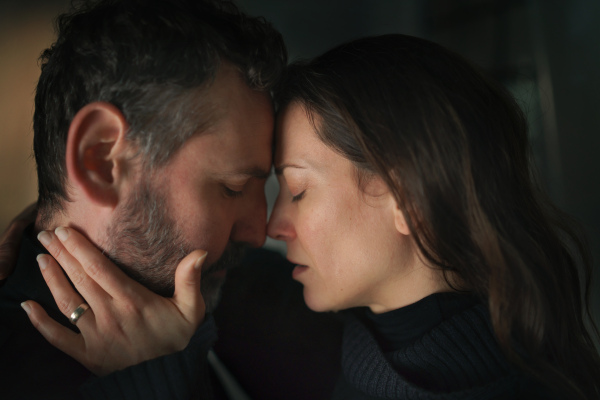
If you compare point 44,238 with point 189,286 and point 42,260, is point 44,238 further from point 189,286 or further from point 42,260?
point 189,286

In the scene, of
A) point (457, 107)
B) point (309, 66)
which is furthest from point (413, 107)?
point (309, 66)

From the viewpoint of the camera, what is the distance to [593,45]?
3.32 feet

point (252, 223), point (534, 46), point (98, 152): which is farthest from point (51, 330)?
point (534, 46)

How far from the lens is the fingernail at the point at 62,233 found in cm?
69

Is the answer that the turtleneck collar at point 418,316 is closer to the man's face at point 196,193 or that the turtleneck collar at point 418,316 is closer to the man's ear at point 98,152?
the man's face at point 196,193

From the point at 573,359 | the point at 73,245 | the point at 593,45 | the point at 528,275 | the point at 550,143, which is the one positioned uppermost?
the point at 593,45

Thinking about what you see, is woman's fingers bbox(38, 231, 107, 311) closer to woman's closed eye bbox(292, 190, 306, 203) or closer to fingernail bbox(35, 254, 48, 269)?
fingernail bbox(35, 254, 48, 269)

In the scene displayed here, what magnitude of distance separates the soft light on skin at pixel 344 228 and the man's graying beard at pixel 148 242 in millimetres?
242

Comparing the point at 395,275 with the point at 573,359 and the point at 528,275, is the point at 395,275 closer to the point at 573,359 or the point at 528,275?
the point at 528,275

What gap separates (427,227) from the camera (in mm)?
747

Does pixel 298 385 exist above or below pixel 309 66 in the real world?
below

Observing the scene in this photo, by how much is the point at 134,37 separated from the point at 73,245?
362 mm

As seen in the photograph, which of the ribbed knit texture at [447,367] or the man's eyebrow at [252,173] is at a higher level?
the man's eyebrow at [252,173]

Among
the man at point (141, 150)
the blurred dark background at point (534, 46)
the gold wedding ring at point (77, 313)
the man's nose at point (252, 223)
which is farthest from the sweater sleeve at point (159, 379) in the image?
the blurred dark background at point (534, 46)
